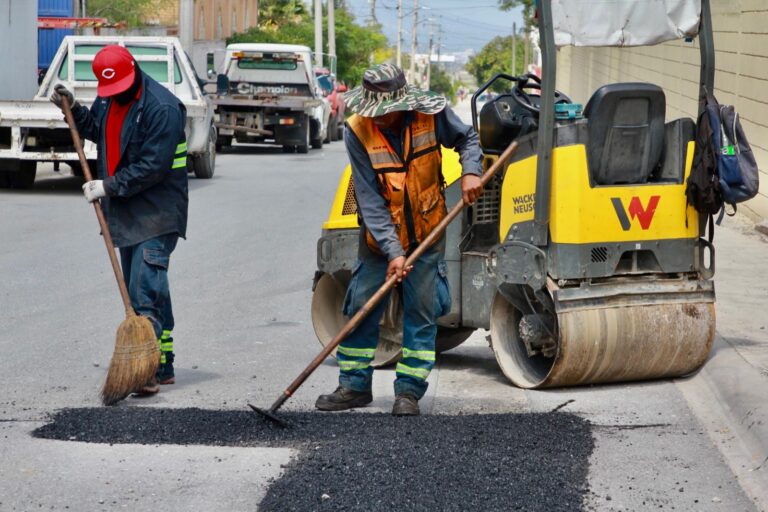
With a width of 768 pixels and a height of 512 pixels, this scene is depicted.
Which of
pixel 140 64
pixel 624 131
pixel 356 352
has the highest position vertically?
pixel 140 64

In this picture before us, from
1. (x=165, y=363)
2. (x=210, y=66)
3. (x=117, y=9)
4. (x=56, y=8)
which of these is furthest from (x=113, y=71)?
(x=117, y=9)

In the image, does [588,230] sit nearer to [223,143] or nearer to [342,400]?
[342,400]

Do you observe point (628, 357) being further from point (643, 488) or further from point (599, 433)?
point (643, 488)

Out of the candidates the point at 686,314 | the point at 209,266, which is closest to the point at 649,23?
the point at 686,314

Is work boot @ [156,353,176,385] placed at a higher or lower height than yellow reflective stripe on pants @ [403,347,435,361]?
lower

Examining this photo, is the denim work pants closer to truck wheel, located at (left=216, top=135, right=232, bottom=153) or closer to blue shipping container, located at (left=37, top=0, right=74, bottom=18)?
truck wheel, located at (left=216, top=135, right=232, bottom=153)

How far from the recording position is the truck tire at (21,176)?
17578 mm

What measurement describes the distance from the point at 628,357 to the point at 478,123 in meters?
1.55

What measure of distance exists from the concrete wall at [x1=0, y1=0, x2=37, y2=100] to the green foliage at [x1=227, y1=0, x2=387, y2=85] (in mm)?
29618

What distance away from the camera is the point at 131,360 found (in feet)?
21.1

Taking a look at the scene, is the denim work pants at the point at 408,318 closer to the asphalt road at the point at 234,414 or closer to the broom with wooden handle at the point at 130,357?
the asphalt road at the point at 234,414

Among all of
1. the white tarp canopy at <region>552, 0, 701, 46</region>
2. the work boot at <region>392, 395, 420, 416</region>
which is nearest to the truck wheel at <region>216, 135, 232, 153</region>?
the white tarp canopy at <region>552, 0, 701, 46</region>

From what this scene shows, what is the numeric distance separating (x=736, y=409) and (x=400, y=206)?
75.0 inches

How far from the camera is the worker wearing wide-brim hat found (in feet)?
19.8
